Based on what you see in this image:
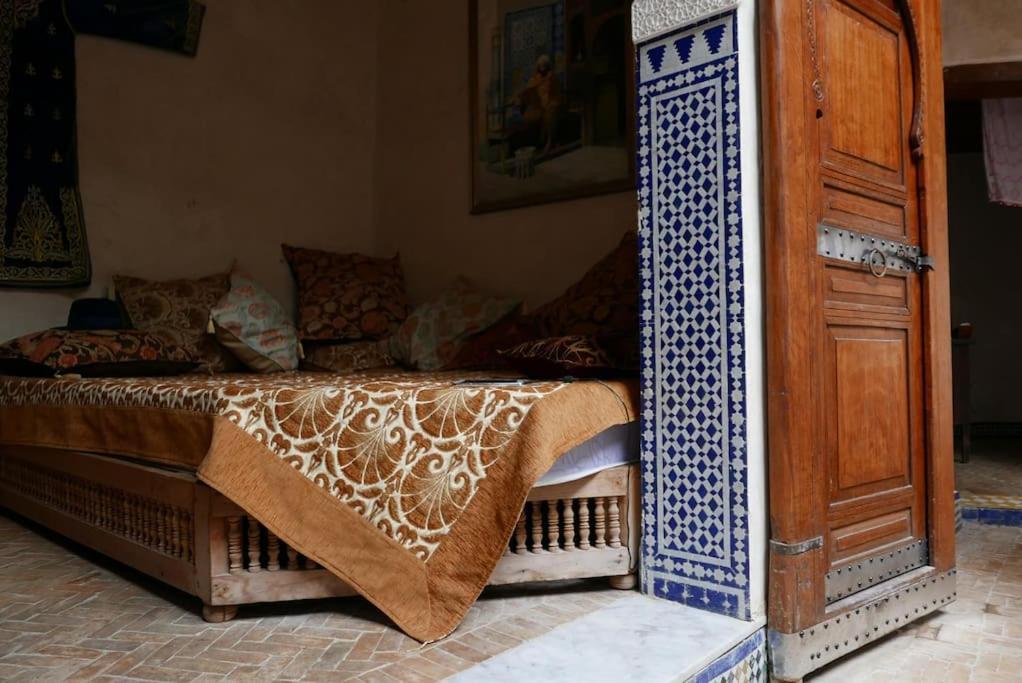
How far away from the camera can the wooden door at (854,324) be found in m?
2.27

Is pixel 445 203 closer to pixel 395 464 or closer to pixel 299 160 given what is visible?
pixel 299 160

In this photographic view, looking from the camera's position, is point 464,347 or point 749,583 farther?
point 464,347

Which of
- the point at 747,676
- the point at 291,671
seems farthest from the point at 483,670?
the point at 747,676

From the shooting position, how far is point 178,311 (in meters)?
4.43

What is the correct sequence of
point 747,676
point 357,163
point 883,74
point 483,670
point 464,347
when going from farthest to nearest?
point 357,163, point 464,347, point 883,74, point 747,676, point 483,670

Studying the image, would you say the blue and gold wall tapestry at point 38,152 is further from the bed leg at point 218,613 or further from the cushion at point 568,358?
the cushion at point 568,358

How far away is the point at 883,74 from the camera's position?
2703mm

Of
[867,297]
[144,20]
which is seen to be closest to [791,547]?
[867,297]

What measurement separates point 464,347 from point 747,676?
8.16ft

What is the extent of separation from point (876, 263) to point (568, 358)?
1093mm

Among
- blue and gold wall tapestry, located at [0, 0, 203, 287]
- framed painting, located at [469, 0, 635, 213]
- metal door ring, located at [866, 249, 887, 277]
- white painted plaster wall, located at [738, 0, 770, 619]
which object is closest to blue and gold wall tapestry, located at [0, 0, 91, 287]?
blue and gold wall tapestry, located at [0, 0, 203, 287]

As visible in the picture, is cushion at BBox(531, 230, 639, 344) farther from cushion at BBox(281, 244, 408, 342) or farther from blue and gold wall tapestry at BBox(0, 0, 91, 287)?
blue and gold wall tapestry at BBox(0, 0, 91, 287)

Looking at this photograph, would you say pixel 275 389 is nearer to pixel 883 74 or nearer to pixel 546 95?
pixel 883 74

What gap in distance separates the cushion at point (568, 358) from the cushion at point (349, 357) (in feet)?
6.25
